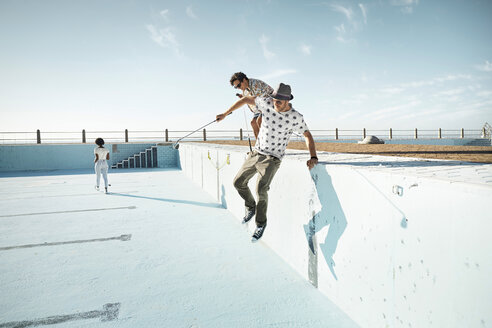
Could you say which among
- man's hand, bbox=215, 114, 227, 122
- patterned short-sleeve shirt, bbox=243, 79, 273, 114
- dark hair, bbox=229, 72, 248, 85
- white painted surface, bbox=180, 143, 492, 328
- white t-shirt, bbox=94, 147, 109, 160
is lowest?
white painted surface, bbox=180, 143, 492, 328

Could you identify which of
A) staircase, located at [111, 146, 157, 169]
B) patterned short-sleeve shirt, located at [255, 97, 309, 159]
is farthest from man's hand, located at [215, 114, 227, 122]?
staircase, located at [111, 146, 157, 169]

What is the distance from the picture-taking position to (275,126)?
3.06m

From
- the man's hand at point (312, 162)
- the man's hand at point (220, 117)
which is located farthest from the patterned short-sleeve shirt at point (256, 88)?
the man's hand at point (312, 162)

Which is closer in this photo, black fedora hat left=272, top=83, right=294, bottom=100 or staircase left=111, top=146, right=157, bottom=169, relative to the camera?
black fedora hat left=272, top=83, right=294, bottom=100

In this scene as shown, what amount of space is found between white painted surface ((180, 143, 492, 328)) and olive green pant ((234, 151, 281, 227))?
1.12ft

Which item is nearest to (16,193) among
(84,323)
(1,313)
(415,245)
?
(1,313)

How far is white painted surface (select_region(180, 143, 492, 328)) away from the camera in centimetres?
145

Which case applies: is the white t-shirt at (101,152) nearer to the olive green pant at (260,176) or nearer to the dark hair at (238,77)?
the dark hair at (238,77)

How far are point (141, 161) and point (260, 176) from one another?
1512 cm

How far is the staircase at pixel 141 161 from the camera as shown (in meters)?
16.8

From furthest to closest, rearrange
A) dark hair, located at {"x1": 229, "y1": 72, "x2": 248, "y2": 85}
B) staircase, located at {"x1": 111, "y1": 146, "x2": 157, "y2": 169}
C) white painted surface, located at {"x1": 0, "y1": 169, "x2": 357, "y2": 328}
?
staircase, located at {"x1": 111, "y1": 146, "x2": 157, "y2": 169} → dark hair, located at {"x1": 229, "y1": 72, "x2": 248, "y2": 85} → white painted surface, located at {"x1": 0, "y1": 169, "x2": 357, "y2": 328}

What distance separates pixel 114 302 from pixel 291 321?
173cm

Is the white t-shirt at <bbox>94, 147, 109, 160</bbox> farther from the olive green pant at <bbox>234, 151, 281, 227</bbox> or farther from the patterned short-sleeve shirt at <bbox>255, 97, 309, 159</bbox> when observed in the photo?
the patterned short-sleeve shirt at <bbox>255, 97, 309, 159</bbox>

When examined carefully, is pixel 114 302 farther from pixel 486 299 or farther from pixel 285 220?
pixel 486 299
